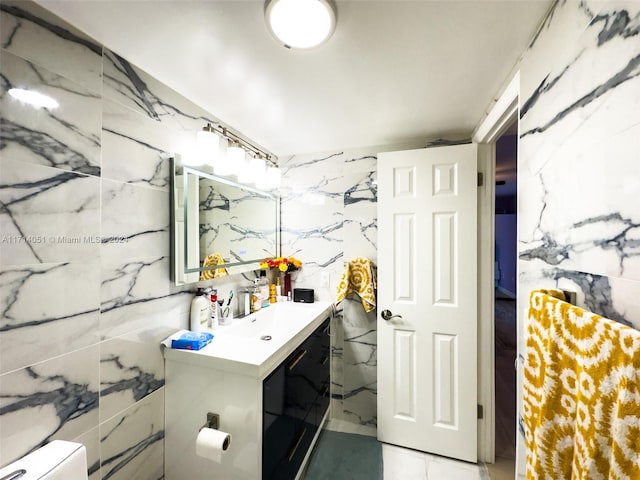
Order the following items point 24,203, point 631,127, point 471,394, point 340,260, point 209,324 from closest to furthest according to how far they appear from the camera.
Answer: point 631,127
point 24,203
point 209,324
point 471,394
point 340,260

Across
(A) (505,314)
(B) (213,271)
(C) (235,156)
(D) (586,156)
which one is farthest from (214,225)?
(A) (505,314)

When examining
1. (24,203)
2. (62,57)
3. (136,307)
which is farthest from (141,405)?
(62,57)

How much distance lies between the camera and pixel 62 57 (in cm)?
87

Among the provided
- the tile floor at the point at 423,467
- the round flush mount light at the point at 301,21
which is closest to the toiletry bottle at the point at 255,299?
the tile floor at the point at 423,467

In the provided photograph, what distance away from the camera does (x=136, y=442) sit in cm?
109

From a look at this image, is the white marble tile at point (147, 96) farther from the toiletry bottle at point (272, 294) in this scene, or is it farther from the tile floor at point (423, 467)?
the tile floor at point (423, 467)

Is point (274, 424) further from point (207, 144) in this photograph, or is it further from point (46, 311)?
point (207, 144)

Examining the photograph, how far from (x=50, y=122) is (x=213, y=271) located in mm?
896

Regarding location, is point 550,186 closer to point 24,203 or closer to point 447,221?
Answer: point 447,221

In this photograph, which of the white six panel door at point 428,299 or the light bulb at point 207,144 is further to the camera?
the white six panel door at point 428,299

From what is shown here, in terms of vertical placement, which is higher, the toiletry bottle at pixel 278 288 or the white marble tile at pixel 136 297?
the white marble tile at pixel 136 297

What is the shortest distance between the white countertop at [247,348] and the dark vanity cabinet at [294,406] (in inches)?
2.6

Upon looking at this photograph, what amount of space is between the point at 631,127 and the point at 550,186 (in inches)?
12.6

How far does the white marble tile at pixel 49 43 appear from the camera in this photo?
2.51ft
